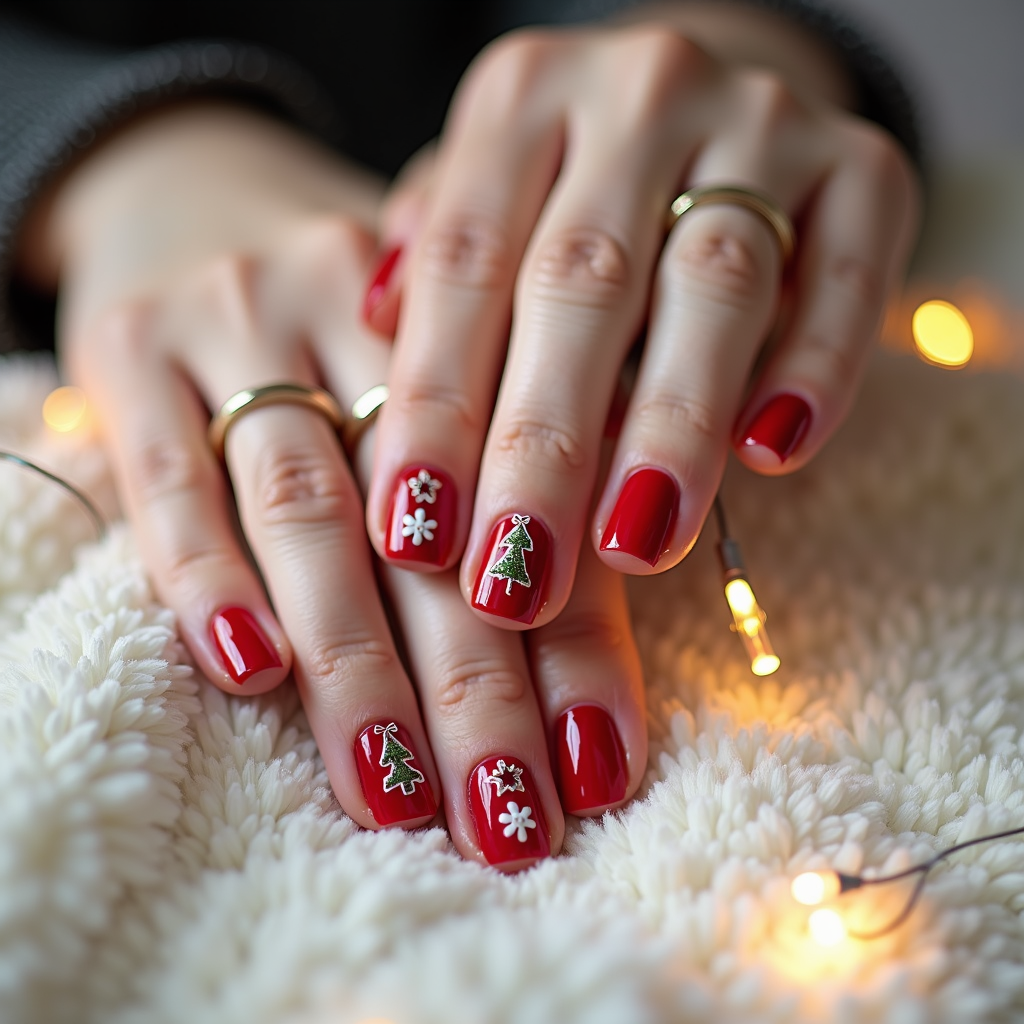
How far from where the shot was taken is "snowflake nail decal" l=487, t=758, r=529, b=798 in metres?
0.54

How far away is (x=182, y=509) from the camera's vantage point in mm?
671

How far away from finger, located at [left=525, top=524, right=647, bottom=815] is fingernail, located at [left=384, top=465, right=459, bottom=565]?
0.09m

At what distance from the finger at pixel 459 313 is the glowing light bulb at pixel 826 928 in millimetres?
307

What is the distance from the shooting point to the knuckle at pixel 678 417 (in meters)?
0.61

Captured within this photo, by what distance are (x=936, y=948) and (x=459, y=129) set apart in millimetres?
717

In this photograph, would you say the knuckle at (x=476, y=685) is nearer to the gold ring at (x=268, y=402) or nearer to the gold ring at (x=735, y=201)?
the gold ring at (x=268, y=402)

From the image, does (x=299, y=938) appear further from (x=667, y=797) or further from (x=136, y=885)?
(x=667, y=797)

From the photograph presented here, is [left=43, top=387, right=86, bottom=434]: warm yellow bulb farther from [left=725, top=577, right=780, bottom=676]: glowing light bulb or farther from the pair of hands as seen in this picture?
[left=725, top=577, right=780, bottom=676]: glowing light bulb

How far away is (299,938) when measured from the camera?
0.41 m

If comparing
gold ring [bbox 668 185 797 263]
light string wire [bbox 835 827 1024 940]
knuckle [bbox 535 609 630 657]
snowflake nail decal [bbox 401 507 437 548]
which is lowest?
knuckle [bbox 535 609 630 657]

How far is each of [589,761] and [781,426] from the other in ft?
0.92

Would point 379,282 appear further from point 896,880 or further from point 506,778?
point 896,880

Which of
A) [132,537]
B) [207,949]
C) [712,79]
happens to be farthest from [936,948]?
[712,79]

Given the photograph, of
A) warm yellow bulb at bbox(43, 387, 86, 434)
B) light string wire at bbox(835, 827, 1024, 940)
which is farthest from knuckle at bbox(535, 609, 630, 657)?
warm yellow bulb at bbox(43, 387, 86, 434)
